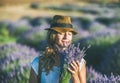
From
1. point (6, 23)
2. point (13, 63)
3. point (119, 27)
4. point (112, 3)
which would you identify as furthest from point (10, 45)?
point (112, 3)

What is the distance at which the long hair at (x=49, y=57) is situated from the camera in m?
4.98

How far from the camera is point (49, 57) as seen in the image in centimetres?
500

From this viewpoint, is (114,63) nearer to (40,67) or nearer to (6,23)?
(40,67)

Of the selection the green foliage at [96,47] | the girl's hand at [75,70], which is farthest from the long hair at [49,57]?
the green foliage at [96,47]

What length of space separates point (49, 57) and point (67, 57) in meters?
0.39

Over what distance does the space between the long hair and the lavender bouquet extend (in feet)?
0.51

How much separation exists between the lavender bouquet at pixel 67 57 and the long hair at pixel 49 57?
155 mm

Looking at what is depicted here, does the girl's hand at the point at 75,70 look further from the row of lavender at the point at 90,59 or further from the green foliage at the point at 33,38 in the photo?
the green foliage at the point at 33,38

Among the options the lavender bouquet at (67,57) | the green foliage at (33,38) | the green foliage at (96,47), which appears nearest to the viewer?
the lavender bouquet at (67,57)

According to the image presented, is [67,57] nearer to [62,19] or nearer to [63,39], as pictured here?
[63,39]

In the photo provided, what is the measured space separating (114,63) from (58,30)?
4.27 m

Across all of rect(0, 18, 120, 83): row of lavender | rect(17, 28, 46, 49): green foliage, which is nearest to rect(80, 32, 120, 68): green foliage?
rect(0, 18, 120, 83): row of lavender

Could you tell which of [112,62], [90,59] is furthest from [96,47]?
[112,62]

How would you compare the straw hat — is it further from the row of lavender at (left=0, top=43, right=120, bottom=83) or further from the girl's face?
the row of lavender at (left=0, top=43, right=120, bottom=83)
